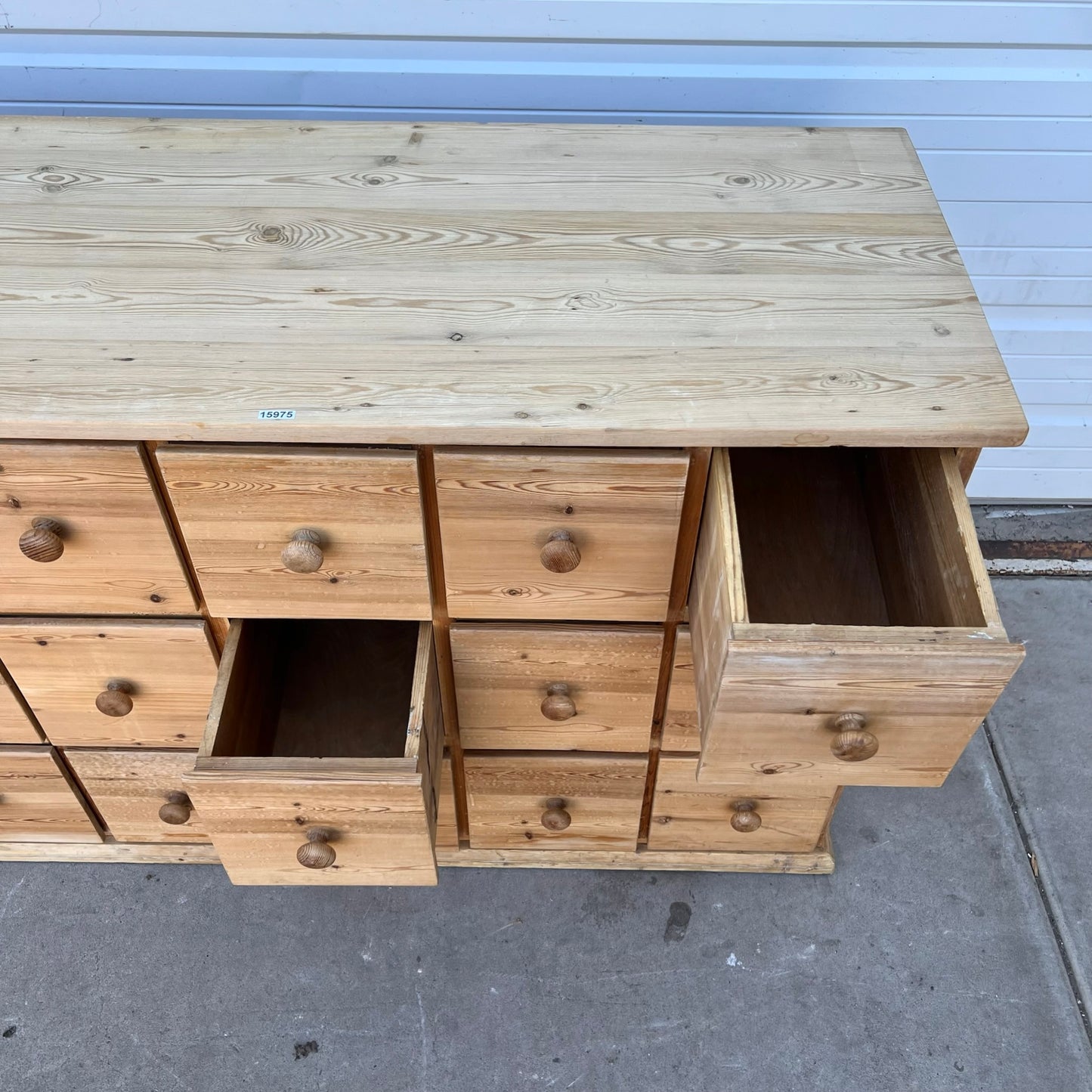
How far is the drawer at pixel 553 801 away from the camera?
1.58m

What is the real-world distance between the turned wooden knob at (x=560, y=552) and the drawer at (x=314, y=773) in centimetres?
24

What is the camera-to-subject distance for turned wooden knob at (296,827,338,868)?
48.9 inches

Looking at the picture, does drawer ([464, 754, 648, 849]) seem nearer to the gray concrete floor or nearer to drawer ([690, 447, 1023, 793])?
the gray concrete floor

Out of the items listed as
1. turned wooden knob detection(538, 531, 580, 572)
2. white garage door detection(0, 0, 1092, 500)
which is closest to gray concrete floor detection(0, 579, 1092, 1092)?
turned wooden knob detection(538, 531, 580, 572)

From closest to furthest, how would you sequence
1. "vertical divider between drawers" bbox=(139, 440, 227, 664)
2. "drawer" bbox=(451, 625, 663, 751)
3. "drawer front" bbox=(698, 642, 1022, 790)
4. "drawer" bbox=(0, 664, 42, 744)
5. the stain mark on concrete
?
"drawer front" bbox=(698, 642, 1022, 790)
"vertical divider between drawers" bbox=(139, 440, 227, 664)
"drawer" bbox=(451, 625, 663, 751)
"drawer" bbox=(0, 664, 42, 744)
the stain mark on concrete

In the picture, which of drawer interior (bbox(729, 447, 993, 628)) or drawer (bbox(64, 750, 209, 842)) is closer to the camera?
drawer interior (bbox(729, 447, 993, 628))

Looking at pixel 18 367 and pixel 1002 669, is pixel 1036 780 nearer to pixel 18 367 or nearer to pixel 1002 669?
pixel 1002 669

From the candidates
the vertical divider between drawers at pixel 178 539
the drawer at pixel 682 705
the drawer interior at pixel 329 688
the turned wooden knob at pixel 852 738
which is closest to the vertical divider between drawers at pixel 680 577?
the drawer at pixel 682 705

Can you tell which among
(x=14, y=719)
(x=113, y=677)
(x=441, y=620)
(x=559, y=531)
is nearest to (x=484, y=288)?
(x=559, y=531)

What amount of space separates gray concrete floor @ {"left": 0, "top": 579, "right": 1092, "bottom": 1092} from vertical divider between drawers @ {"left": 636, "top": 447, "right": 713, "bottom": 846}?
37 centimetres

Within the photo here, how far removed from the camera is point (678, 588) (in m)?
1.30

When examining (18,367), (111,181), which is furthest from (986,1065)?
(111,181)

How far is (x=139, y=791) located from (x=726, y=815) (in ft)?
3.32

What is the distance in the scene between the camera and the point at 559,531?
47.2 inches
